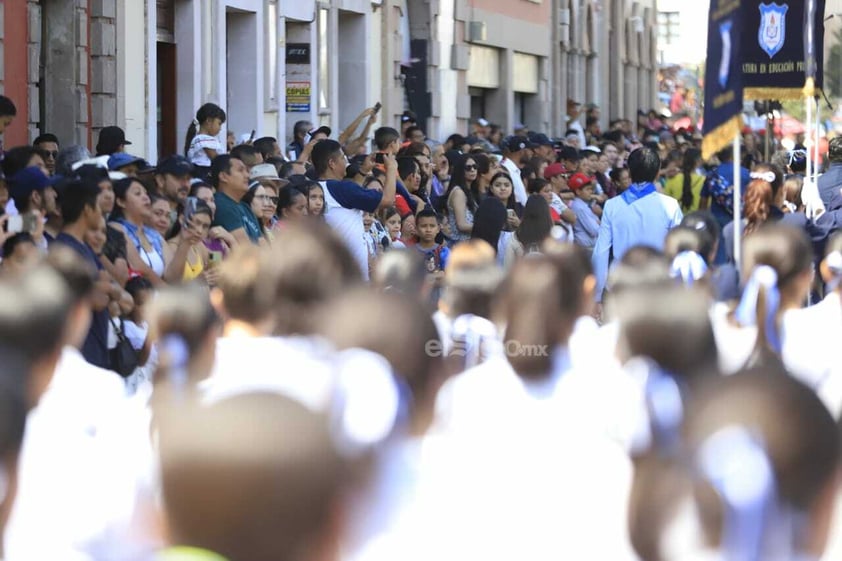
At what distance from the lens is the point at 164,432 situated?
103 inches

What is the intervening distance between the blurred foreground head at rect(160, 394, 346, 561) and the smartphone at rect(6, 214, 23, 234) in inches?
252

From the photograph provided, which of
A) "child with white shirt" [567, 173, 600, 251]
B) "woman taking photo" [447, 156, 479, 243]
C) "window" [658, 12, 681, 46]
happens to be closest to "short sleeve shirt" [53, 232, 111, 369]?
"woman taking photo" [447, 156, 479, 243]

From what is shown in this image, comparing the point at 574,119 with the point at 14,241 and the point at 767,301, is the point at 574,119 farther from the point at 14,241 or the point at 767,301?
the point at 767,301

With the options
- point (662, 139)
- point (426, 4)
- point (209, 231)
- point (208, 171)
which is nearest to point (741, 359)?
point (209, 231)

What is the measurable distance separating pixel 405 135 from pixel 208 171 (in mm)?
7838

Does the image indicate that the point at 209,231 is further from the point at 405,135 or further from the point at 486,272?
the point at 405,135

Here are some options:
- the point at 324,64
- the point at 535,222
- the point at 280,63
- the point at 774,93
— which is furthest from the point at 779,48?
the point at 324,64

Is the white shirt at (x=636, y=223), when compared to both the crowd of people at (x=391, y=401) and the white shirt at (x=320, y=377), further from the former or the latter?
the white shirt at (x=320, y=377)

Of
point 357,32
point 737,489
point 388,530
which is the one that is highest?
point 357,32

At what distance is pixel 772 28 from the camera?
1353 centimetres

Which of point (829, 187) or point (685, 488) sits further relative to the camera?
point (829, 187)

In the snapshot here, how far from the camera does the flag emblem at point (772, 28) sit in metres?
13.4

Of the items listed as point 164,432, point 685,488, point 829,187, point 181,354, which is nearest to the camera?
point 164,432

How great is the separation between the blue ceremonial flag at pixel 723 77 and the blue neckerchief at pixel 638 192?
71 centimetres
